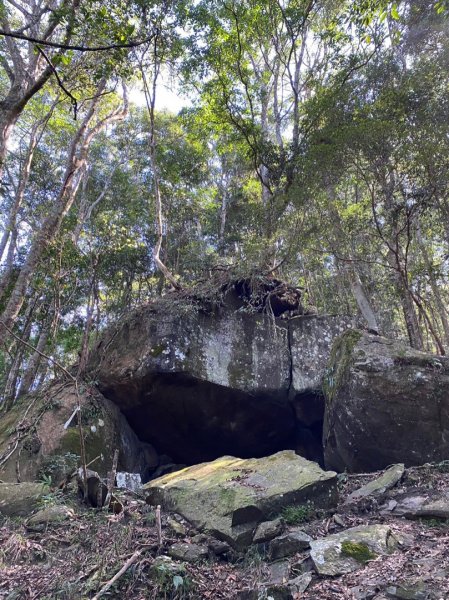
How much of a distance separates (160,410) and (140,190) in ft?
33.1

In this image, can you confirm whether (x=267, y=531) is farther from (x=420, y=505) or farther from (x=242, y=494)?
(x=420, y=505)

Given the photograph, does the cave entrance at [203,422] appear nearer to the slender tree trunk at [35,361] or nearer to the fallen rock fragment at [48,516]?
the slender tree trunk at [35,361]

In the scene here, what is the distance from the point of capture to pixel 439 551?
3.75m

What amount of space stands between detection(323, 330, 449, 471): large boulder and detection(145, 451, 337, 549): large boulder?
57.1 inches

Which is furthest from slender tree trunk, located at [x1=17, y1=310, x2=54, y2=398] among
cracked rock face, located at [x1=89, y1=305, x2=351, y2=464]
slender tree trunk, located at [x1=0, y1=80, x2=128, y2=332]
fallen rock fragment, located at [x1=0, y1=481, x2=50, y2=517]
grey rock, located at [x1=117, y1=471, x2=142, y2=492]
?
fallen rock fragment, located at [x1=0, y1=481, x2=50, y2=517]

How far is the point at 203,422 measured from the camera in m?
9.63

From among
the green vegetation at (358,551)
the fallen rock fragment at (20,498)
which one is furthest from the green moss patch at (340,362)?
the fallen rock fragment at (20,498)

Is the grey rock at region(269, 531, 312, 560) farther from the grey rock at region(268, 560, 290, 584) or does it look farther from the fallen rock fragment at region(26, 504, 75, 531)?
the fallen rock fragment at region(26, 504, 75, 531)

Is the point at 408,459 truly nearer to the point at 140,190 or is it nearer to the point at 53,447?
the point at 53,447

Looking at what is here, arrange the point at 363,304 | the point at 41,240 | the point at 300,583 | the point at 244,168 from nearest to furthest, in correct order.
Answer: the point at 300,583, the point at 41,240, the point at 363,304, the point at 244,168

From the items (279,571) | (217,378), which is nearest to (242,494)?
(279,571)

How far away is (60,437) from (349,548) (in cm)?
590

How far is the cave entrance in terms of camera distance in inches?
361

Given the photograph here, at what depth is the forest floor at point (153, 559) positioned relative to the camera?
11.4ft
